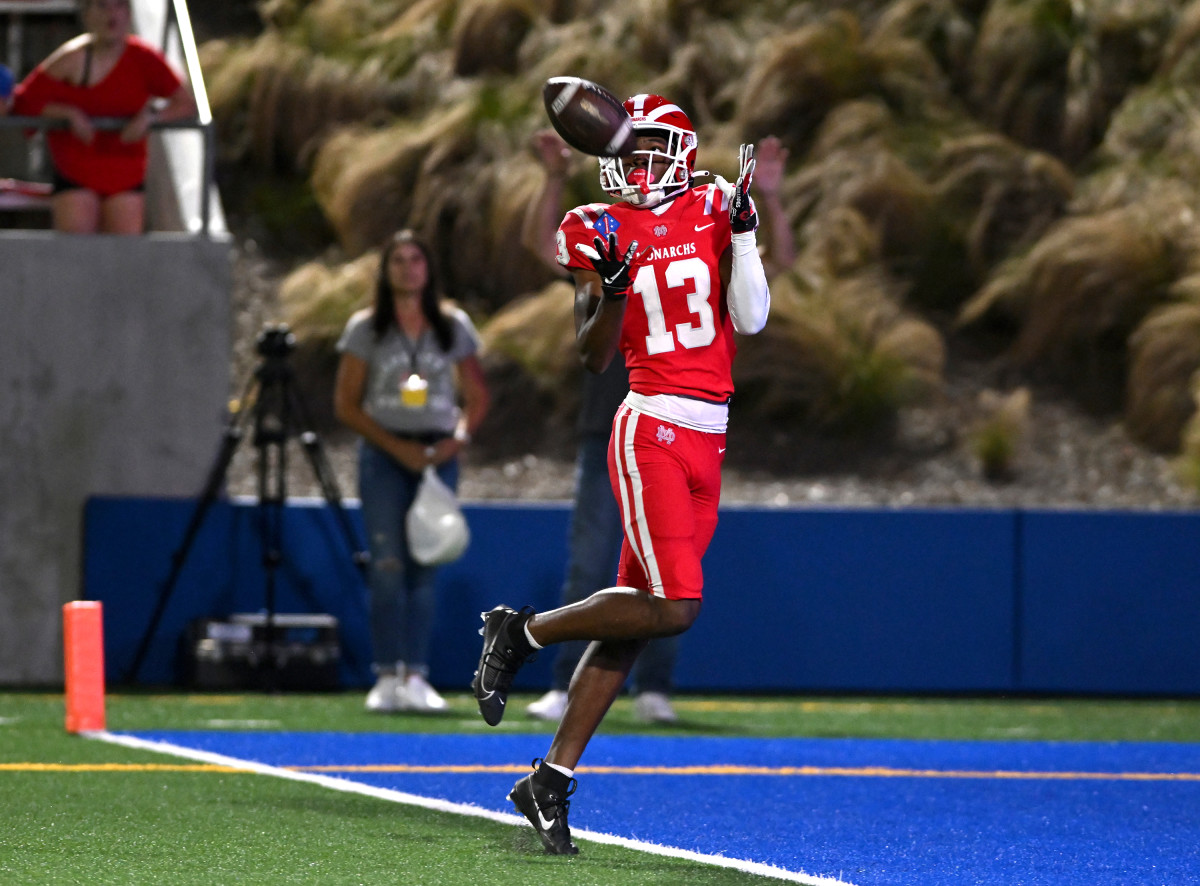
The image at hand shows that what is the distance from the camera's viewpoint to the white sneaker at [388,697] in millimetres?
8734

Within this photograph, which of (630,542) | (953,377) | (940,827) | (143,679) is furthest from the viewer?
(953,377)

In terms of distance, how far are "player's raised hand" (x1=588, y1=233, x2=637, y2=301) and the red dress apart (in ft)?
21.8

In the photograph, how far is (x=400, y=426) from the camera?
29.4 ft

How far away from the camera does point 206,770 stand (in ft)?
21.0

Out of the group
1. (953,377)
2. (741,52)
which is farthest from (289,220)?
(953,377)

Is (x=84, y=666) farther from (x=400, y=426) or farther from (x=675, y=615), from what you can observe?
(x=675, y=615)

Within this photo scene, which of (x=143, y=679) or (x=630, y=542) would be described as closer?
(x=630, y=542)

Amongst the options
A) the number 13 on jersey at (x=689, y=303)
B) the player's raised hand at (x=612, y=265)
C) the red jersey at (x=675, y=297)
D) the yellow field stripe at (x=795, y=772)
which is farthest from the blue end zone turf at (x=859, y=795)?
the player's raised hand at (x=612, y=265)

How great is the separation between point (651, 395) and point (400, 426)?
4.15 metres

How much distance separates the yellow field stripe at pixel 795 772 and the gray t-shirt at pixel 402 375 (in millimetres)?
2553

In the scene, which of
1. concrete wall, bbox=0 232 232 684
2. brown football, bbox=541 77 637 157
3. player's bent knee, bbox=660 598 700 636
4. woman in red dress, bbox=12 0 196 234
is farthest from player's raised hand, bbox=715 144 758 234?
woman in red dress, bbox=12 0 196 234

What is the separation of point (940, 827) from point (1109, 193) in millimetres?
11624

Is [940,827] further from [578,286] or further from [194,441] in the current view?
[194,441]

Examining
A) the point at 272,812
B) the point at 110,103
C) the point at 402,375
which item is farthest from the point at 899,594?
the point at 272,812
